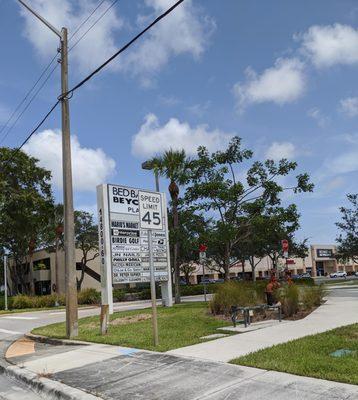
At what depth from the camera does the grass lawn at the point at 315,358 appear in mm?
7164

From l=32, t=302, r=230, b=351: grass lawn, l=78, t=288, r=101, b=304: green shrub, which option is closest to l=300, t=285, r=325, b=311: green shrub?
l=32, t=302, r=230, b=351: grass lawn

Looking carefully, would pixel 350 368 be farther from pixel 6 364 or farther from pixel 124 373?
pixel 6 364

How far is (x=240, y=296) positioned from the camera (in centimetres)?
1548

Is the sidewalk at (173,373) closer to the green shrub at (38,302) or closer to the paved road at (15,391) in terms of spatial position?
the paved road at (15,391)

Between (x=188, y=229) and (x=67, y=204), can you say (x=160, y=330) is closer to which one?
(x=67, y=204)

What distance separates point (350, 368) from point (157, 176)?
60.2 feet

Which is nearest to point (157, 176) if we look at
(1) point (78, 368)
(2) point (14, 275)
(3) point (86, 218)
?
(1) point (78, 368)

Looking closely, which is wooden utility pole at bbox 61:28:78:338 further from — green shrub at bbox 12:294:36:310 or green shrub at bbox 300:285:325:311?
green shrub at bbox 12:294:36:310

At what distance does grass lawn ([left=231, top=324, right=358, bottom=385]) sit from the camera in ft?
23.5

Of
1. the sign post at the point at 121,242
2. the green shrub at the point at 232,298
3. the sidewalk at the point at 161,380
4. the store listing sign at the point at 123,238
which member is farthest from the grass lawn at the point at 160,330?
the store listing sign at the point at 123,238

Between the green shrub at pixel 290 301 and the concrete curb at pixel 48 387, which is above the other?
the green shrub at pixel 290 301

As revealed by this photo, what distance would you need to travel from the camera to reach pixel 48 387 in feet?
26.4

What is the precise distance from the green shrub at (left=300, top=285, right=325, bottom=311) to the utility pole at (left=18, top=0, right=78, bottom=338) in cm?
672

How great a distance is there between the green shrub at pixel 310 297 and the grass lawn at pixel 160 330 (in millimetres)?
2781
